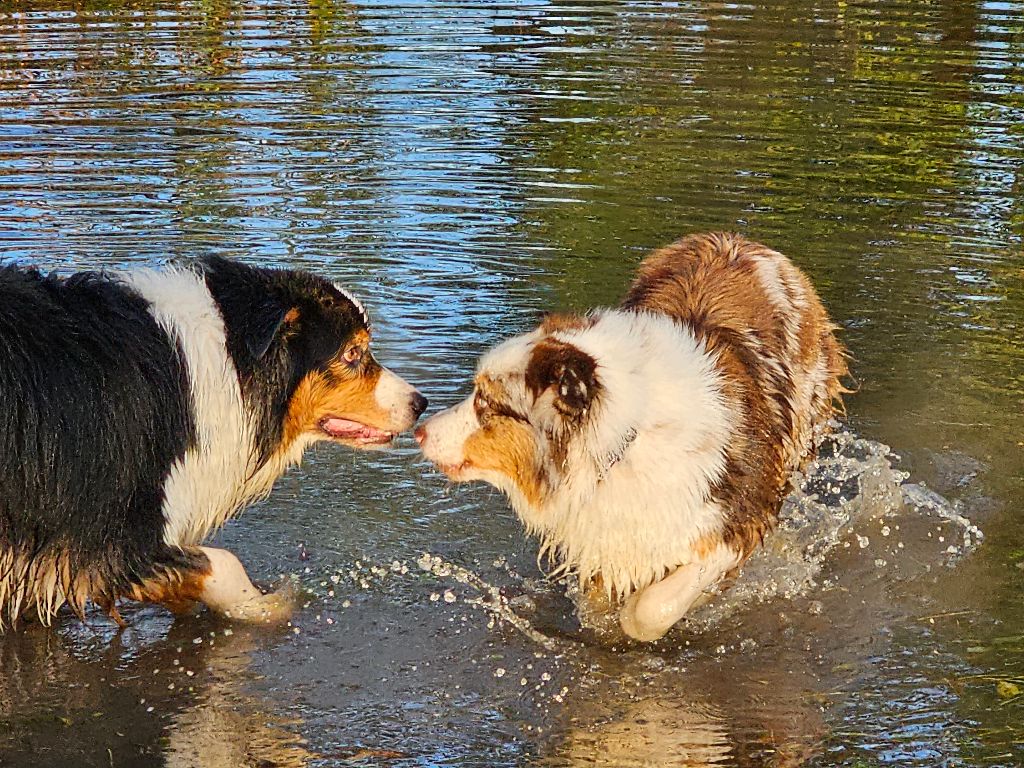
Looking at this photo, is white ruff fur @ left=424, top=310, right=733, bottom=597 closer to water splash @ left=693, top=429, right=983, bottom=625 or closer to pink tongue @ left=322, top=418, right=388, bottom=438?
pink tongue @ left=322, top=418, right=388, bottom=438

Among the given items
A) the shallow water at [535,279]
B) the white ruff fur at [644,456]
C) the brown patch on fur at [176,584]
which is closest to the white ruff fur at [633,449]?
the white ruff fur at [644,456]

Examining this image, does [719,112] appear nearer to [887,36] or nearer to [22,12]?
[887,36]

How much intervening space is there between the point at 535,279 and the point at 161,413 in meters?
4.77

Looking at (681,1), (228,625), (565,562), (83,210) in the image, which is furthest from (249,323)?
(681,1)

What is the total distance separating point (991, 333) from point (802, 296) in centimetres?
278

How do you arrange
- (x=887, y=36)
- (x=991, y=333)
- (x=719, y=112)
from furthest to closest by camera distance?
(x=887, y=36) → (x=719, y=112) → (x=991, y=333)

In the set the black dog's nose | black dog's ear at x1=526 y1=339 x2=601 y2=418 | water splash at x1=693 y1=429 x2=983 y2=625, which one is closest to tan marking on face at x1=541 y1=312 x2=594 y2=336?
black dog's ear at x1=526 y1=339 x2=601 y2=418

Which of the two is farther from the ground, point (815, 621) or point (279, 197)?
point (279, 197)

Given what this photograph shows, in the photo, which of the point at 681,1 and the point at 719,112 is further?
the point at 681,1

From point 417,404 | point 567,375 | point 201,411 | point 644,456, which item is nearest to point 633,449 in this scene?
point 644,456

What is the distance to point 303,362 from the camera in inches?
227

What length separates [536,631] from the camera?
5.94 metres

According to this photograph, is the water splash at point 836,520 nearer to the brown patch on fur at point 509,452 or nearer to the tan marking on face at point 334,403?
the brown patch on fur at point 509,452

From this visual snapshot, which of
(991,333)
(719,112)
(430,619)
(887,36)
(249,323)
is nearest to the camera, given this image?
(249,323)
